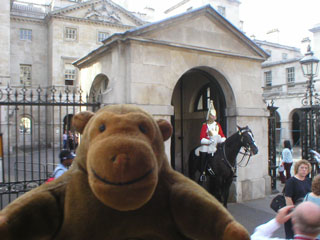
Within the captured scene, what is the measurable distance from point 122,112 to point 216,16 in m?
6.05

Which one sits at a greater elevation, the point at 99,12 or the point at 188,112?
the point at 99,12

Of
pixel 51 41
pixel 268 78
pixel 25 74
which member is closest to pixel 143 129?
pixel 51 41

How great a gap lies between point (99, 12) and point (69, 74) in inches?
277

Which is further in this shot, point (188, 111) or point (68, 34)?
point (68, 34)

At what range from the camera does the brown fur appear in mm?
1742

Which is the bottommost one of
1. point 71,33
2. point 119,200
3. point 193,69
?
point 119,200

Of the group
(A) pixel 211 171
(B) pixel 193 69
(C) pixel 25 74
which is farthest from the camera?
(C) pixel 25 74

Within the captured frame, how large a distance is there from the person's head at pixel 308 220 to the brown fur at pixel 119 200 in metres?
0.66

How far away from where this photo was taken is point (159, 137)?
212 cm

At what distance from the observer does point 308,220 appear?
84.7 inches

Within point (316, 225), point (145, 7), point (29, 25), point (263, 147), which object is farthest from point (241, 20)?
point (316, 225)

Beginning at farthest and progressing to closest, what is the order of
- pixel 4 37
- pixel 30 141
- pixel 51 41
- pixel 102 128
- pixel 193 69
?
1. pixel 51 41
2. pixel 4 37
3. pixel 30 141
4. pixel 193 69
5. pixel 102 128

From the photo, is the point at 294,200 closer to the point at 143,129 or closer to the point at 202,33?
the point at 143,129

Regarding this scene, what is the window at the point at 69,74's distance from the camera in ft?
92.8
